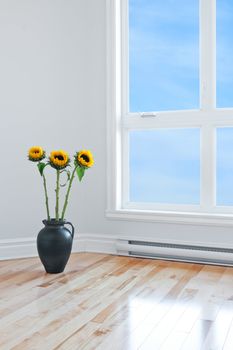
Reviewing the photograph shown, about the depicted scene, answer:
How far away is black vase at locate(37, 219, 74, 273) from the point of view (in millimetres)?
2604

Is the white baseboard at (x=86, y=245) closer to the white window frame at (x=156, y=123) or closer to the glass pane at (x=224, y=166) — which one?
the white window frame at (x=156, y=123)

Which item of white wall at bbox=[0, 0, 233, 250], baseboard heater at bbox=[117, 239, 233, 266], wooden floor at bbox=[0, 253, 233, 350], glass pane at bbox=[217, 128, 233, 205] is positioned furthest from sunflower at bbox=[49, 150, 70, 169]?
glass pane at bbox=[217, 128, 233, 205]

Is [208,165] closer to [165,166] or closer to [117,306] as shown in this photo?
[165,166]

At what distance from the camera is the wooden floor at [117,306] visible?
167cm

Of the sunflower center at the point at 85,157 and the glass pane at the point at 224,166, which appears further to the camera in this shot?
the glass pane at the point at 224,166

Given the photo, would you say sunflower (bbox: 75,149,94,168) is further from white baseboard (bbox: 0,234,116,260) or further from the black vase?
white baseboard (bbox: 0,234,116,260)

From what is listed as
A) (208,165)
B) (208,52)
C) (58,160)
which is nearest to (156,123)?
(208,165)

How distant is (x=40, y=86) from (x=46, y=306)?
1775 millimetres

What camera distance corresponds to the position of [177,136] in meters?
3.10

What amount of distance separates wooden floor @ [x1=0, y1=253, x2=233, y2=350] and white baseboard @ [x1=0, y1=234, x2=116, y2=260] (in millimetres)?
160

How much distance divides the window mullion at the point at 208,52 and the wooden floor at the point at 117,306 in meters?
1.27

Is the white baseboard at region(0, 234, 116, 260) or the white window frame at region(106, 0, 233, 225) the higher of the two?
the white window frame at region(106, 0, 233, 225)

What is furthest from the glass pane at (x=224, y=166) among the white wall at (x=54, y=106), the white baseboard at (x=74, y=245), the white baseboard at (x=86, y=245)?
the white baseboard at (x=74, y=245)

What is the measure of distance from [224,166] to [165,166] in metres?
0.46
